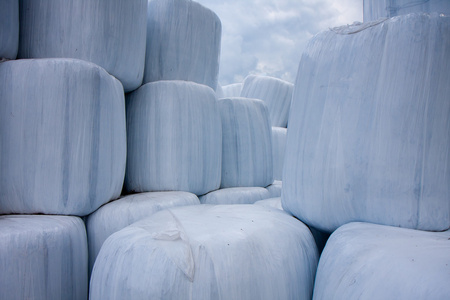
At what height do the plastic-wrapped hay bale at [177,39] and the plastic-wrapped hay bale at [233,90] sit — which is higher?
the plastic-wrapped hay bale at [177,39]

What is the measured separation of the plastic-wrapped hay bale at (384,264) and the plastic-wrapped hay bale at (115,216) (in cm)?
40

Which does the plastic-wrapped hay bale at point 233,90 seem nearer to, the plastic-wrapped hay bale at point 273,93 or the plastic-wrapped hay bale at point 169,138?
the plastic-wrapped hay bale at point 273,93

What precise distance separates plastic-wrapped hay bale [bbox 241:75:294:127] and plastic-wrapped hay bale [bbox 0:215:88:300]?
1.16m

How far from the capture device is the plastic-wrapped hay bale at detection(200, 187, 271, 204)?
103 cm

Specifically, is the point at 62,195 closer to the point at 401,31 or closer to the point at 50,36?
the point at 50,36

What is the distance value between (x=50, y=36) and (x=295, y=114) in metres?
0.56

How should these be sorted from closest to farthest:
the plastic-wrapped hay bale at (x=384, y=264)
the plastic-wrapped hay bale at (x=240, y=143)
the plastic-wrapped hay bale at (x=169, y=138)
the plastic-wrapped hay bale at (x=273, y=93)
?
the plastic-wrapped hay bale at (x=384, y=264), the plastic-wrapped hay bale at (x=169, y=138), the plastic-wrapped hay bale at (x=240, y=143), the plastic-wrapped hay bale at (x=273, y=93)

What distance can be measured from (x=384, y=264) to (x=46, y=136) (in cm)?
64

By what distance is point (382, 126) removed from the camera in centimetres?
52

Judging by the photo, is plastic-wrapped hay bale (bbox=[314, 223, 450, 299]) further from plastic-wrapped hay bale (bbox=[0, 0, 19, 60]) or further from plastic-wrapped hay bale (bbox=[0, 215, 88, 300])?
plastic-wrapped hay bale (bbox=[0, 0, 19, 60])

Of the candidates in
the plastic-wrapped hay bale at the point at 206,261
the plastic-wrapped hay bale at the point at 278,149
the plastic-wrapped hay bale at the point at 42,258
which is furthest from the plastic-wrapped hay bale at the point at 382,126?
the plastic-wrapped hay bale at the point at 278,149

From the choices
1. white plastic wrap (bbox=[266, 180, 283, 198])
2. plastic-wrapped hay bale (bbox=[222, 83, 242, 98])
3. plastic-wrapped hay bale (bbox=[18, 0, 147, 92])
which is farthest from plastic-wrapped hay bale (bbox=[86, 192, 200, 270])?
plastic-wrapped hay bale (bbox=[222, 83, 242, 98])

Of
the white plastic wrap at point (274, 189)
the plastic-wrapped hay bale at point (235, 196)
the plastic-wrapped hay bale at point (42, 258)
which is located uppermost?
the plastic-wrapped hay bale at point (42, 258)

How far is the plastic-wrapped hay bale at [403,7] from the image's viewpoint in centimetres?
59
